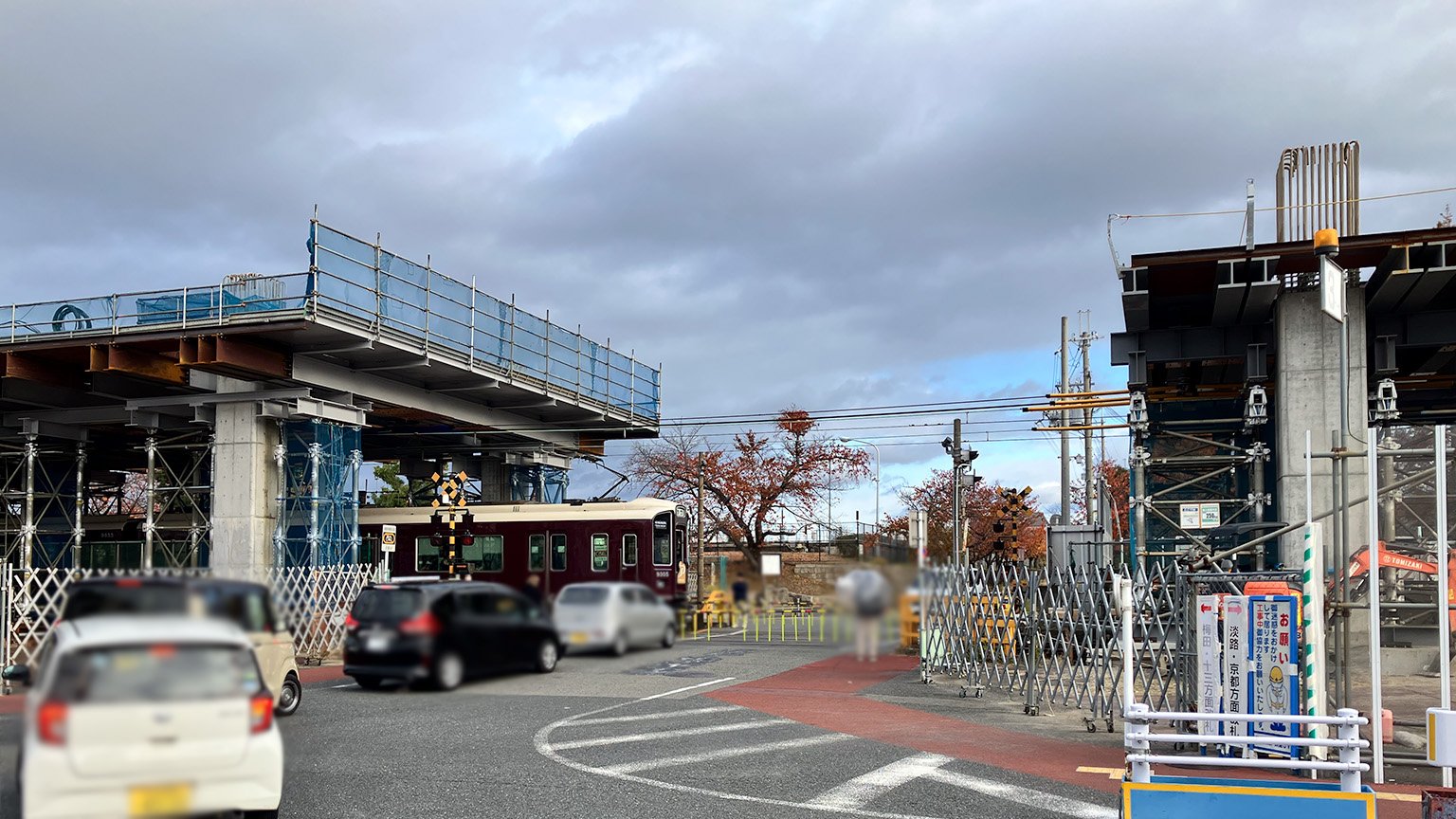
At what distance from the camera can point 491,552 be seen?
12.6 feet

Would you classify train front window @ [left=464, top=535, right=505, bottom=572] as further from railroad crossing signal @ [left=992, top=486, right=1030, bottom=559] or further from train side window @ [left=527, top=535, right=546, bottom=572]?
railroad crossing signal @ [left=992, top=486, right=1030, bottom=559]

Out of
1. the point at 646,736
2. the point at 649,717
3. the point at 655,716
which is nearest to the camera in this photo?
the point at 655,716

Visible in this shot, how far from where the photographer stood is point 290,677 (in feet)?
11.5

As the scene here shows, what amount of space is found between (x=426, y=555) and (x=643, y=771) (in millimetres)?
75117

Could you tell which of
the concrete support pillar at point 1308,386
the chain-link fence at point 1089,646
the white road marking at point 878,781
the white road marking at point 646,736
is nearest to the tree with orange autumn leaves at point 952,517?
the chain-link fence at point 1089,646

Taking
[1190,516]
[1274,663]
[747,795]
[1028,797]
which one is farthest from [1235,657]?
[747,795]

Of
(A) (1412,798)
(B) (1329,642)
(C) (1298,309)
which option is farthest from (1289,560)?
(A) (1412,798)

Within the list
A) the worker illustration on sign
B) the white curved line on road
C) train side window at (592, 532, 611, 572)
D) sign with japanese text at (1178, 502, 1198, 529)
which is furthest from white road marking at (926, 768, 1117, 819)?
train side window at (592, 532, 611, 572)

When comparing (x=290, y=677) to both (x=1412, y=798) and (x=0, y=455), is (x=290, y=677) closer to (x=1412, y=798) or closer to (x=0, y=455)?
(x=0, y=455)

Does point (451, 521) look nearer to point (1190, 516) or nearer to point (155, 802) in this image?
point (155, 802)

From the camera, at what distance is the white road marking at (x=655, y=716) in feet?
252

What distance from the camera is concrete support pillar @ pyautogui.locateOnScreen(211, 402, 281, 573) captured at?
3.66 meters

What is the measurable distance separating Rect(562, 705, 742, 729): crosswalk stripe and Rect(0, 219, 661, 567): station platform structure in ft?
236

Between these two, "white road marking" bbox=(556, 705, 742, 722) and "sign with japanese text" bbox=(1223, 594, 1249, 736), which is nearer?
"sign with japanese text" bbox=(1223, 594, 1249, 736)
